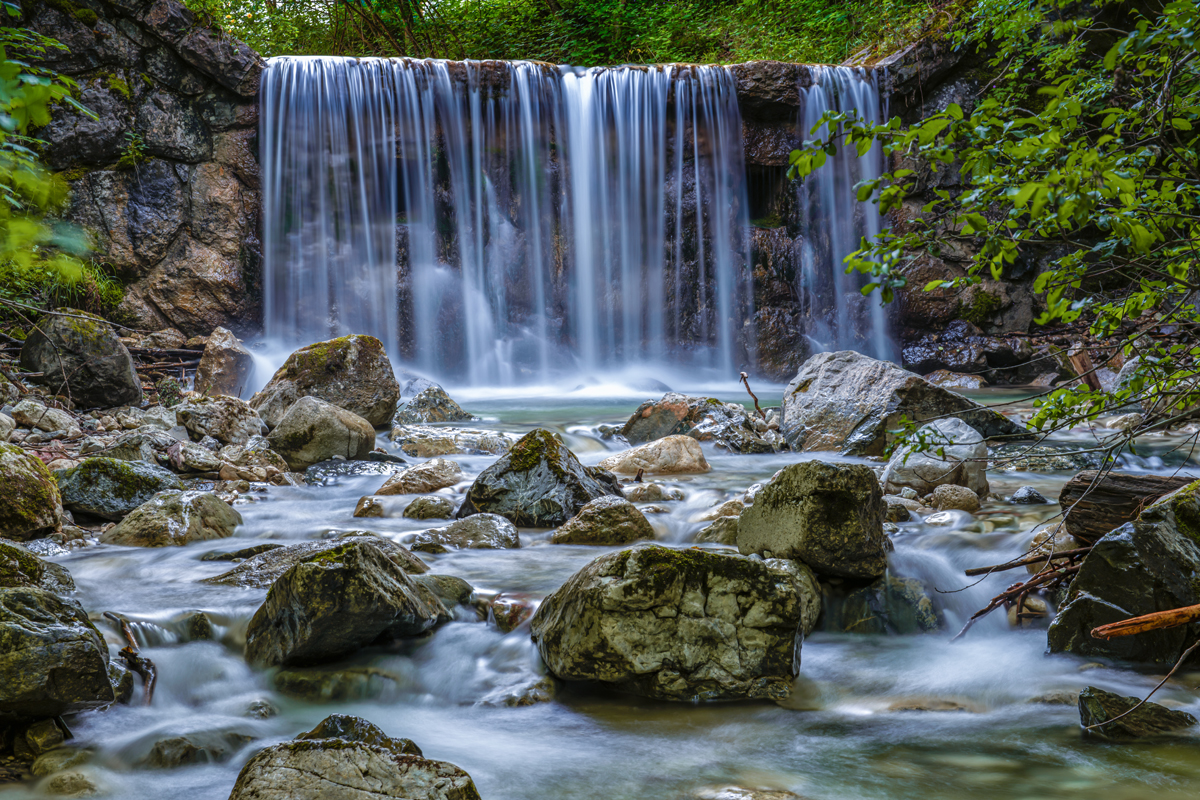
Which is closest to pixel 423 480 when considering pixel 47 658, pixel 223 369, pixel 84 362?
pixel 47 658

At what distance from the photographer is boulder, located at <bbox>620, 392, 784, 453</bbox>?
295 inches

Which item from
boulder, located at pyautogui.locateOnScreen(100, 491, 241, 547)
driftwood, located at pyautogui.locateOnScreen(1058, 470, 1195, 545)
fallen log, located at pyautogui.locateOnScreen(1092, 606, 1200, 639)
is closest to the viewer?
fallen log, located at pyautogui.locateOnScreen(1092, 606, 1200, 639)

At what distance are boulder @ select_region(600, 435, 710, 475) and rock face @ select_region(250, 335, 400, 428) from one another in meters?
2.79

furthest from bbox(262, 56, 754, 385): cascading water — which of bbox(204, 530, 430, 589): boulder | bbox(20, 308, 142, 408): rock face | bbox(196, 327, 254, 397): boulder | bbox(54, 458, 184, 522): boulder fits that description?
bbox(204, 530, 430, 589): boulder

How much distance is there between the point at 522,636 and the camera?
10.6 ft

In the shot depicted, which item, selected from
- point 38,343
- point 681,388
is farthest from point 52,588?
point 681,388

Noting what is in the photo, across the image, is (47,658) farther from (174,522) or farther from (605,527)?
(605,527)

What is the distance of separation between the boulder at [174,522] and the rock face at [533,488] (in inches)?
58.1

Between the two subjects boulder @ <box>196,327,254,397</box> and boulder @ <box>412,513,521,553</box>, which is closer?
boulder @ <box>412,513,521,553</box>

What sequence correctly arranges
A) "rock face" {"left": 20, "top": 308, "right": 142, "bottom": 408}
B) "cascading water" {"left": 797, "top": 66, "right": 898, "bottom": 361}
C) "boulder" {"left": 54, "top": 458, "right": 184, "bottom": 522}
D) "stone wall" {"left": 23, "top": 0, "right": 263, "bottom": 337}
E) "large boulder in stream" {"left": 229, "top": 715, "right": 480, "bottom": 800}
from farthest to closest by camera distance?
"cascading water" {"left": 797, "top": 66, "right": 898, "bottom": 361}
"stone wall" {"left": 23, "top": 0, "right": 263, "bottom": 337}
"rock face" {"left": 20, "top": 308, "right": 142, "bottom": 408}
"boulder" {"left": 54, "top": 458, "right": 184, "bottom": 522}
"large boulder in stream" {"left": 229, "top": 715, "right": 480, "bottom": 800}

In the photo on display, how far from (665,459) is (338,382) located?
3.56m

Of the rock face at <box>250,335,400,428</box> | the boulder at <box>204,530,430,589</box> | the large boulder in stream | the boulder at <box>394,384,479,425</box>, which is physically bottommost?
the large boulder in stream

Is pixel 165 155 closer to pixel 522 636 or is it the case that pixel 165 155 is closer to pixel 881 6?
pixel 522 636

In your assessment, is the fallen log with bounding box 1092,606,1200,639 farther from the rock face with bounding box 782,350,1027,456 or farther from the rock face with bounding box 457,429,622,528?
the rock face with bounding box 782,350,1027,456
